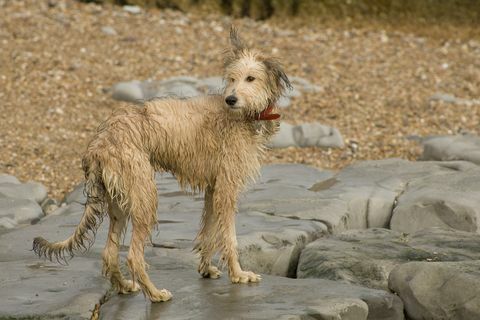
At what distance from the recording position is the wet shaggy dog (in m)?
6.79

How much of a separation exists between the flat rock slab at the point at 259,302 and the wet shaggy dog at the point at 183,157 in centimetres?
15

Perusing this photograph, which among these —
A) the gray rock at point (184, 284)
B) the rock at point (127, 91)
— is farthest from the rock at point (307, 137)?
the gray rock at point (184, 284)

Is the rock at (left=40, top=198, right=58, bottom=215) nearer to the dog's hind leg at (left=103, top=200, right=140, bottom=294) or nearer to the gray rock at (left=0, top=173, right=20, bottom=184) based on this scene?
the gray rock at (left=0, top=173, right=20, bottom=184)

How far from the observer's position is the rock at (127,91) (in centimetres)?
1483

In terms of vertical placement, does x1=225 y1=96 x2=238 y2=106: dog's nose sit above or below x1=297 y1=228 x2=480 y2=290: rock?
above

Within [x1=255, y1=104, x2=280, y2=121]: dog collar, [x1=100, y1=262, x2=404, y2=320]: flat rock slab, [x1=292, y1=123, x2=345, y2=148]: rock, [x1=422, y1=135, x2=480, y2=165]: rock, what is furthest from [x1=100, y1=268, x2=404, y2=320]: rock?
[x1=292, y1=123, x2=345, y2=148]: rock

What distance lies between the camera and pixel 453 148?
12281 millimetres

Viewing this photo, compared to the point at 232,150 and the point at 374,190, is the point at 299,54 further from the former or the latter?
the point at 232,150

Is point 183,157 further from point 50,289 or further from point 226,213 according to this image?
point 50,289

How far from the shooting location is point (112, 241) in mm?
7051

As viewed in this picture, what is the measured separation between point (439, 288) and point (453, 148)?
5195 millimetres

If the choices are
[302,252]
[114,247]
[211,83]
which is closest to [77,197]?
[302,252]

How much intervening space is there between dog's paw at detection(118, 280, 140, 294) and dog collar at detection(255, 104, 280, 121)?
4.97ft

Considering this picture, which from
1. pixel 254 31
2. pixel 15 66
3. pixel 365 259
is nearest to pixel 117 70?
pixel 15 66
